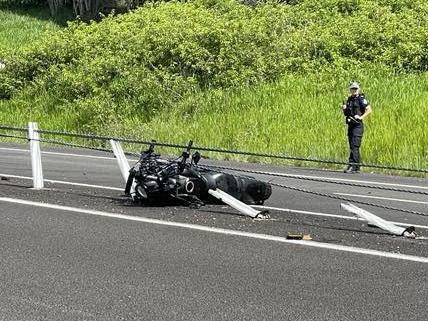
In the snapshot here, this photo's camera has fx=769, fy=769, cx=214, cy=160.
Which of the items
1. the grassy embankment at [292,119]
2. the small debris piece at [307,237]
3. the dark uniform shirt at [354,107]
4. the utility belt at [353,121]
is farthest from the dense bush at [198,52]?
the small debris piece at [307,237]

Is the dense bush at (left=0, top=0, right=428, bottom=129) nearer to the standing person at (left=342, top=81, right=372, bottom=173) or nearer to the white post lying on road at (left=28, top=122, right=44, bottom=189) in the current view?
the standing person at (left=342, top=81, right=372, bottom=173)

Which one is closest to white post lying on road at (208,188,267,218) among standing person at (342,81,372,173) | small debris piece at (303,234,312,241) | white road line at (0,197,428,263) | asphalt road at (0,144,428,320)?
asphalt road at (0,144,428,320)

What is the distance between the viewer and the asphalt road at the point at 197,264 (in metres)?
5.66

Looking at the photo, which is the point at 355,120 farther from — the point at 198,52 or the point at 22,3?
the point at 22,3

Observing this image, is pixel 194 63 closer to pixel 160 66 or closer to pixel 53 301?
pixel 160 66

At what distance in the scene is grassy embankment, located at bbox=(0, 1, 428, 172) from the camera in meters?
18.0

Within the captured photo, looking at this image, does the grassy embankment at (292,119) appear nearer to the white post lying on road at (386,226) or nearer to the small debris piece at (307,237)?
the white post lying on road at (386,226)

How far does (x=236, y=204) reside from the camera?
9.13 metres

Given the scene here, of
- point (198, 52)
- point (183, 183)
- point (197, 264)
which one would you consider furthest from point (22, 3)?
point (197, 264)

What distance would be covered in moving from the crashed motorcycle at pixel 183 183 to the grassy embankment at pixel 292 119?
25.5ft

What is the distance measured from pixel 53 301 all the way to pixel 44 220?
3.27 metres

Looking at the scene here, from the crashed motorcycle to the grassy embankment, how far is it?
7.76m

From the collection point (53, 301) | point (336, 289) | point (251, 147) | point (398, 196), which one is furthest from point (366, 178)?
point (53, 301)

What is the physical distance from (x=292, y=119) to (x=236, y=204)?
11.6 metres
